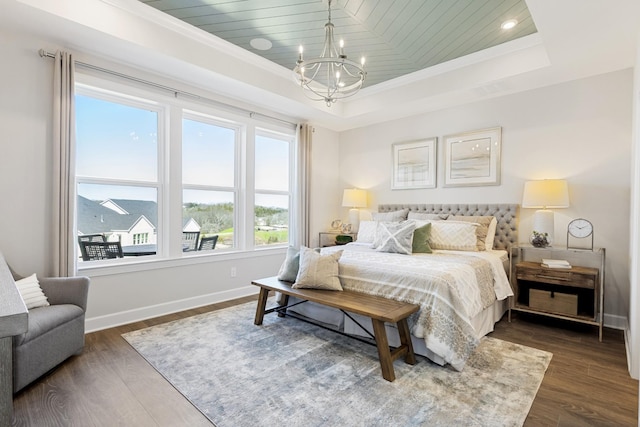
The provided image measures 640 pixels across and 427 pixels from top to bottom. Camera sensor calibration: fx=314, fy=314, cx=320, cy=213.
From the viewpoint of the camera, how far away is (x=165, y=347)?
8.99 feet

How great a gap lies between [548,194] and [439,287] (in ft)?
6.36

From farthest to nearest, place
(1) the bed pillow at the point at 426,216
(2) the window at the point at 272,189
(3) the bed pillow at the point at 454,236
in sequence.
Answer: (2) the window at the point at 272,189 < (1) the bed pillow at the point at 426,216 < (3) the bed pillow at the point at 454,236

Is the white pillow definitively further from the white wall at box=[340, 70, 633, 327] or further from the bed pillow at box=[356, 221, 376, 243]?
the bed pillow at box=[356, 221, 376, 243]

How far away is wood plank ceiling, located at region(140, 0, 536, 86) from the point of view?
2.76 meters

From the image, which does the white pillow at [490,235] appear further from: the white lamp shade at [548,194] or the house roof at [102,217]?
the house roof at [102,217]

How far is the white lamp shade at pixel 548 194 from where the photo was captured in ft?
10.9

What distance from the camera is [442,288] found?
242 centimetres

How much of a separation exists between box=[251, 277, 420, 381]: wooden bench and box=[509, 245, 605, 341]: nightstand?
1.68 meters

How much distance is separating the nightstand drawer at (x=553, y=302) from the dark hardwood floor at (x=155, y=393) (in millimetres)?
329

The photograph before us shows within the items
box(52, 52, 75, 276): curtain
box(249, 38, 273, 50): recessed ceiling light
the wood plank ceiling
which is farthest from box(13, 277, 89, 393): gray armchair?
box(249, 38, 273, 50): recessed ceiling light

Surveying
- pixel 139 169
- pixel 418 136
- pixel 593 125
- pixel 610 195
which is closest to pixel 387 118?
pixel 418 136

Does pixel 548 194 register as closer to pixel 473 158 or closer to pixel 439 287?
pixel 473 158

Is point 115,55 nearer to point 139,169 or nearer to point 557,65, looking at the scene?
point 139,169

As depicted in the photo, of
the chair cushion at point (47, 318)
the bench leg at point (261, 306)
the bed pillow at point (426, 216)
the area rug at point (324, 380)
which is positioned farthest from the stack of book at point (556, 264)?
the chair cushion at point (47, 318)
